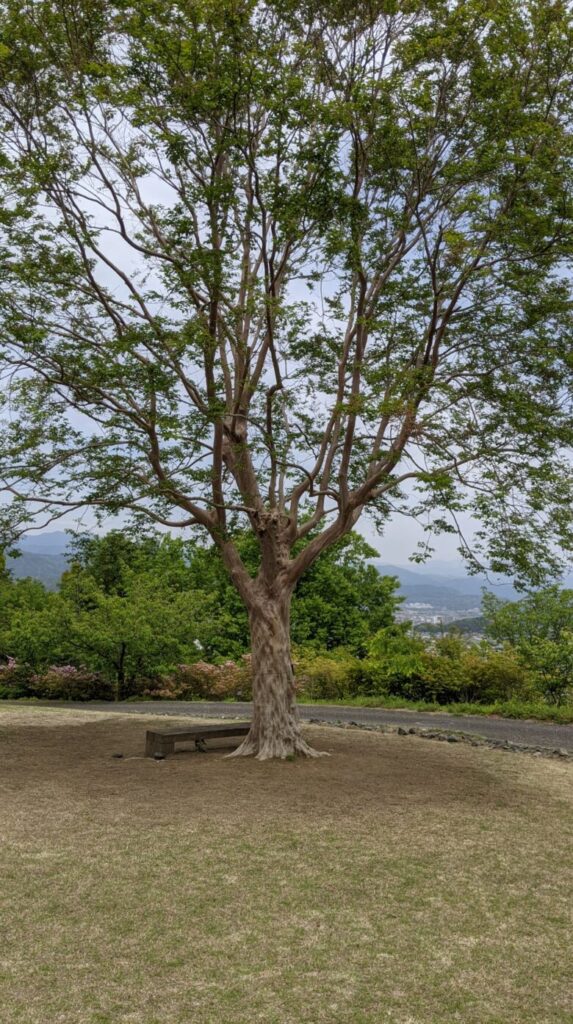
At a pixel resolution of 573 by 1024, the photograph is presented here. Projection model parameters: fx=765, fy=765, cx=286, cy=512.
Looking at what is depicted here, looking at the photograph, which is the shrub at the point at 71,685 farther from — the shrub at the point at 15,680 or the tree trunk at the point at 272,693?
the tree trunk at the point at 272,693

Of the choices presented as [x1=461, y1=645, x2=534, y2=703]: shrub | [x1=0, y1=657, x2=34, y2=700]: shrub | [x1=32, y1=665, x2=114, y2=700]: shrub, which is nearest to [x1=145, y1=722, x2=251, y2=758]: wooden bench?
[x1=461, y1=645, x2=534, y2=703]: shrub

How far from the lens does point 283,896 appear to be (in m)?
5.50

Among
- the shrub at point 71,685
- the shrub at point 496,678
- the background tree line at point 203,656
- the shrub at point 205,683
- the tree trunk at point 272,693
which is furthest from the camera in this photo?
the shrub at point 205,683

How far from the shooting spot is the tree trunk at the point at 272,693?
1056cm

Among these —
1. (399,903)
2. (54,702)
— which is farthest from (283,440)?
(54,702)

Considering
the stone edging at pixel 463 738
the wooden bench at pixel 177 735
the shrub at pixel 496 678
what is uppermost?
the shrub at pixel 496 678

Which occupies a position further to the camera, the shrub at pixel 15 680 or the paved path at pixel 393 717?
the shrub at pixel 15 680

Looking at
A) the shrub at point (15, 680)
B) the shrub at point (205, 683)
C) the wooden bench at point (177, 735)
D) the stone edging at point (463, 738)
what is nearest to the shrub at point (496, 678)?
the stone edging at point (463, 738)

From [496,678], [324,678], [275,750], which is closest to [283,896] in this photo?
[275,750]

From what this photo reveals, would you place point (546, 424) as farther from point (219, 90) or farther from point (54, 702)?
point (54, 702)

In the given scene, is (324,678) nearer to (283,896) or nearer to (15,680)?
(15,680)

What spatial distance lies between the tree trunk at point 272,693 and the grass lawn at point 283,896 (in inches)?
26.8

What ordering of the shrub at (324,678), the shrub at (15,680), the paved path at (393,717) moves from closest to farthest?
1. the paved path at (393,717)
2. the shrub at (324,678)
3. the shrub at (15,680)

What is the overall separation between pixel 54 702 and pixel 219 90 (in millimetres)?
15991
